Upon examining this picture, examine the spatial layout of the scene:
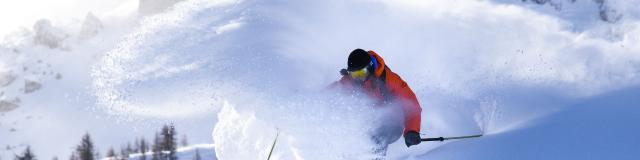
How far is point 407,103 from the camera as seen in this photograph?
7.34 metres

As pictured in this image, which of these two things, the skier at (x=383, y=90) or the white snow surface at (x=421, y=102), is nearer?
the white snow surface at (x=421, y=102)

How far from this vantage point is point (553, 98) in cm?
927

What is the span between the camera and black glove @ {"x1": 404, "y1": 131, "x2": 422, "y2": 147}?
6953 mm

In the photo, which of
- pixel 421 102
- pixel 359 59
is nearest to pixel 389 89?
pixel 359 59

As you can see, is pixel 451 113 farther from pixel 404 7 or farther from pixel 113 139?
pixel 113 139

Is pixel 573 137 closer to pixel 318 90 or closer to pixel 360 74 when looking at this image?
pixel 360 74

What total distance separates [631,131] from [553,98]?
11.4ft

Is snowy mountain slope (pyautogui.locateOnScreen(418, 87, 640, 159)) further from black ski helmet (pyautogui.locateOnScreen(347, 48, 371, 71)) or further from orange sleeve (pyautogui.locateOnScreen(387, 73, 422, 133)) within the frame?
black ski helmet (pyautogui.locateOnScreen(347, 48, 371, 71))

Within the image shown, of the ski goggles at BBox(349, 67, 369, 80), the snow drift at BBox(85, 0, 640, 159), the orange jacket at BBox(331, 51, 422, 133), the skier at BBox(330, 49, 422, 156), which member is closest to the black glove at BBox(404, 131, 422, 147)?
the skier at BBox(330, 49, 422, 156)

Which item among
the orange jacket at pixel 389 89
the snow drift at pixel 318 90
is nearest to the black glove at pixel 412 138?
the orange jacket at pixel 389 89

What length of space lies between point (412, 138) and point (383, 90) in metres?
0.72

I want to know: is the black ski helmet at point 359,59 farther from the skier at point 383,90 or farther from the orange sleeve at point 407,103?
the orange sleeve at point 407,103

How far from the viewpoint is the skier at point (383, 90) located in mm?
7223

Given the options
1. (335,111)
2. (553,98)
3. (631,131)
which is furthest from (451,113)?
(631,131)
